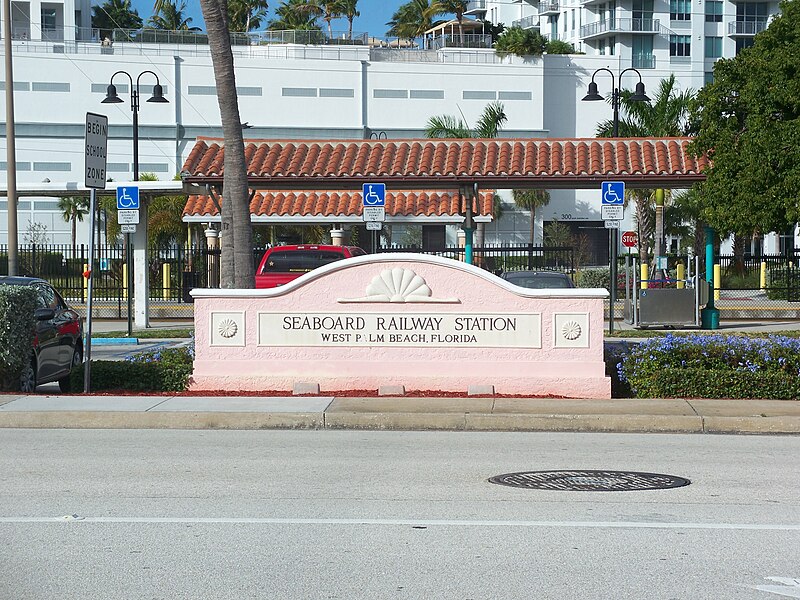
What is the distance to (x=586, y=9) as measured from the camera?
9012cm

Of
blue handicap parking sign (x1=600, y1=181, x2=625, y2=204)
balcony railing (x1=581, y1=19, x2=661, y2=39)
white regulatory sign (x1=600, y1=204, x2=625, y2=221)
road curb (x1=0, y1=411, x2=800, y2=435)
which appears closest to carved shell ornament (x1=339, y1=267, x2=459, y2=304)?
road curb (x1=0, y1=411, x2=800, y2=435)

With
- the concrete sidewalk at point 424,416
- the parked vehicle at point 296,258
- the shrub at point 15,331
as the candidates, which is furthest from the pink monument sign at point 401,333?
the parked vehicle at point 296,258

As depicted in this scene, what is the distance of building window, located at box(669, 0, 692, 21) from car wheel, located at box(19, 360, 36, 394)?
78.9m

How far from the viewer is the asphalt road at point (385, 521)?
21.3ft

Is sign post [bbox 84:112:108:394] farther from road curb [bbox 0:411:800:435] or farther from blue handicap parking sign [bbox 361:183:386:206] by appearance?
blue handicap parking sign [bbox 361:183:386:206]

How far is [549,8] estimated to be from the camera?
96250mm

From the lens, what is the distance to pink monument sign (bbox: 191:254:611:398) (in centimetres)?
1466

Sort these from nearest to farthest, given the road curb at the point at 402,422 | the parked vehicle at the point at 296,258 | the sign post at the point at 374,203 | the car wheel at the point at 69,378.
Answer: the road curb at the point at 402,422 → the car wheel at the point at 69,378 → the sign post at the point at 374,203 → the parked vehicle at the point at 296,258

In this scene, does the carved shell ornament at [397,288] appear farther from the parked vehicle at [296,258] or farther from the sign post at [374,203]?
the parked vehicle at [296,258]

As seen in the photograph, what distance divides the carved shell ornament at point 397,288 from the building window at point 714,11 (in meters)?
78.8

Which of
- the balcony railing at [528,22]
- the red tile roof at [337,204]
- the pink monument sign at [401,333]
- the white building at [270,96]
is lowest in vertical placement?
the pink monument sign at [401,333]

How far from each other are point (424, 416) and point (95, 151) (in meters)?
5.72

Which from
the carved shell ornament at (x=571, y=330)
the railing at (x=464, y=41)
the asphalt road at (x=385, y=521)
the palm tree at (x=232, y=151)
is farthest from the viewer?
the railing at (x=464, y=41)

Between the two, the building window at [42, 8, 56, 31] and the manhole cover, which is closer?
the manhole cover
